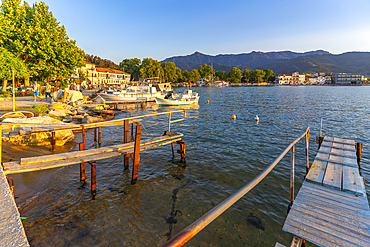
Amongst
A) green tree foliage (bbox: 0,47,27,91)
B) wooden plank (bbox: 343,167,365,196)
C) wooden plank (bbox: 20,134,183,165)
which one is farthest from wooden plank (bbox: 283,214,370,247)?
green tree foliage (bbox: 0,47,27,91)

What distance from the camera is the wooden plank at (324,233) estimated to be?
3.86m

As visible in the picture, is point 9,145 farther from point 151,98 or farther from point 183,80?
point 183,80

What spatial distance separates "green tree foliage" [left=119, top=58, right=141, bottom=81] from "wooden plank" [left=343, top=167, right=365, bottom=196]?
498 ft

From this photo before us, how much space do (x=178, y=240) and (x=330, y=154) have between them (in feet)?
33.9

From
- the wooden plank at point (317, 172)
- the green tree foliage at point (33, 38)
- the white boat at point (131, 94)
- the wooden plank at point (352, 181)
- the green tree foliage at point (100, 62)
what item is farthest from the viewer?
the green tree foliage at point (100, 62)

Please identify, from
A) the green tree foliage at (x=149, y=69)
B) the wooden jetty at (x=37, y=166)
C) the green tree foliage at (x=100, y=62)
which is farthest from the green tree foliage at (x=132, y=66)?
the wooden jetty at (x=37, y=166)

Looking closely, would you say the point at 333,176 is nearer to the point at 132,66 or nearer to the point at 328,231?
the point at 328,231

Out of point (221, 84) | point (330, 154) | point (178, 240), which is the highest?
point (221, 84)

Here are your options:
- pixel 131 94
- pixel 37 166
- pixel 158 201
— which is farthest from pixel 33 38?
pixel 158 201

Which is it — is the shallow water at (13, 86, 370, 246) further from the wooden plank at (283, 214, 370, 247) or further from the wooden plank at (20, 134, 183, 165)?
the wooden plank at (283, 214, 370, 247)

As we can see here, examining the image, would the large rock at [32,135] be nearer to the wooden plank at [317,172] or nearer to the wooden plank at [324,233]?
the wooden plank at [324,233]

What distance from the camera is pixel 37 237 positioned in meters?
5.59

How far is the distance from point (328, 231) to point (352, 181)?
3.43 metres

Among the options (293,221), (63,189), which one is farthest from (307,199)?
(63,189)
